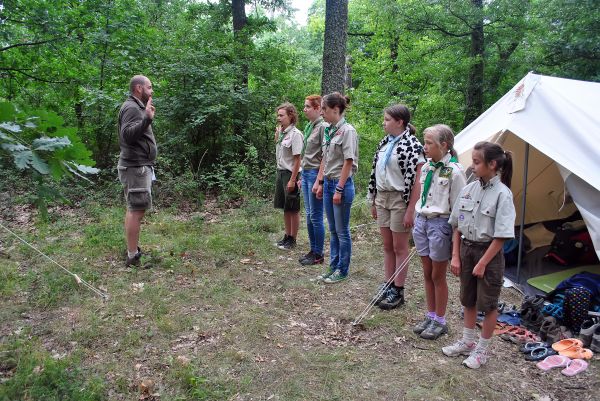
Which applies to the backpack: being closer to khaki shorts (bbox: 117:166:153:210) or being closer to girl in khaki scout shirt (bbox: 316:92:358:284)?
girl in khaki scout shirt (bbox: 316:92:358:284)

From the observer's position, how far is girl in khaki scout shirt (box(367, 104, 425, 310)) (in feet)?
12.0

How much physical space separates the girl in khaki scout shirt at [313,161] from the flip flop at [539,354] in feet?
7.90

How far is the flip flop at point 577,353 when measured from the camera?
333 cm

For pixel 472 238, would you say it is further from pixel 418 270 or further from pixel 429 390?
pixel 418 270

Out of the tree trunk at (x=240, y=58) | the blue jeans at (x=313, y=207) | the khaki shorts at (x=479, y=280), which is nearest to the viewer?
the khaki shorts at (x=479, y=280)

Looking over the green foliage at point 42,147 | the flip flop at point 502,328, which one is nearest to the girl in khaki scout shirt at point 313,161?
the flip flop at point 502,328

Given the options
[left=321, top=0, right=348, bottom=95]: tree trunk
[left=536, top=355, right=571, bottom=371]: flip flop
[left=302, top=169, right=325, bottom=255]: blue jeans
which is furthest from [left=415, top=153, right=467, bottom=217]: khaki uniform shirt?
[left=321, top=0, right=348, bottom=95]: tree trunk

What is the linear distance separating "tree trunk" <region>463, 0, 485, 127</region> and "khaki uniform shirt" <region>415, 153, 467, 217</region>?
270 inches

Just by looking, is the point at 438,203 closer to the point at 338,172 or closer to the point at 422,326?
the point at 422,326

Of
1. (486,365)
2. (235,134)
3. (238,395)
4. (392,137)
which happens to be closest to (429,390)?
(486,365)

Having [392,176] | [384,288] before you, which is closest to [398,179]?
[392,176]

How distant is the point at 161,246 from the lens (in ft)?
17.9

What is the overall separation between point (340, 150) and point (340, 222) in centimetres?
73

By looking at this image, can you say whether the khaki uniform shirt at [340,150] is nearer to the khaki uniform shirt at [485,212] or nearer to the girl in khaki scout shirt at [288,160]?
the girl in khaki scout shirt at [288,160]
